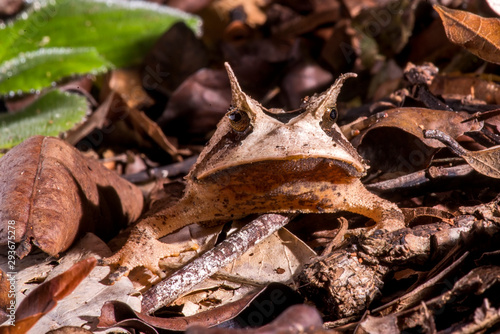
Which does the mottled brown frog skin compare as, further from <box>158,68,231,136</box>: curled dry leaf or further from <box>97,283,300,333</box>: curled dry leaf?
<box>158,68,231,136</box>: curled dry leaf

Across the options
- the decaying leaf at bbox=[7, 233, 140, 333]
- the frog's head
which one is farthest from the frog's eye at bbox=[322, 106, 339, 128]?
the decaying leaf at bbox=[7, 233, 140, 333]

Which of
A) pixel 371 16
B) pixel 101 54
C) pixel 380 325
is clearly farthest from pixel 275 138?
pixel 101 54

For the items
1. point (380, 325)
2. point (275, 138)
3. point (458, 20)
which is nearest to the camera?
point (380, 325)

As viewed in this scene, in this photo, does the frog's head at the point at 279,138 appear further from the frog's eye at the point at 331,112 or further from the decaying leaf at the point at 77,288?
the decaying leaf at the point at 77,288

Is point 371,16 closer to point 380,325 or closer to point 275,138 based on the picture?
point 275,138

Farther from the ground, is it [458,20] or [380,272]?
[458,20]

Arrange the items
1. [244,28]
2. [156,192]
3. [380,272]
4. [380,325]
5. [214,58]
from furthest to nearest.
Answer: [244,28], [214,58], [156,192], [380,272], [380,325]

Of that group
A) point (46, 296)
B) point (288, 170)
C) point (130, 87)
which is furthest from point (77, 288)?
point (130, 87)
